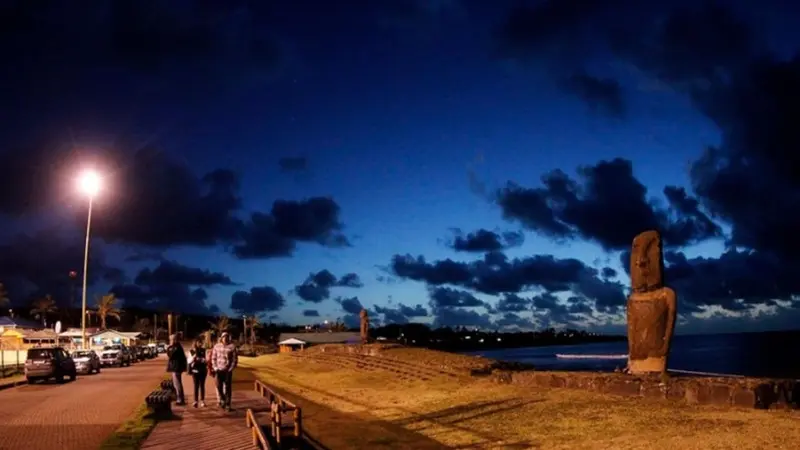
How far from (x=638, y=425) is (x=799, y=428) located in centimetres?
267

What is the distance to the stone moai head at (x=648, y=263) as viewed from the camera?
786 inches

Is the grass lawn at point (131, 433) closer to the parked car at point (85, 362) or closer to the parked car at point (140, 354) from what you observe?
the parked car at point (85, 362)

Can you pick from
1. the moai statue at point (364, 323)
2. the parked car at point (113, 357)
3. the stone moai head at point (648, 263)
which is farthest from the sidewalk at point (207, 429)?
the parked car at point (113, 357)

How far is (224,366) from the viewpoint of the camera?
1823 centimetres

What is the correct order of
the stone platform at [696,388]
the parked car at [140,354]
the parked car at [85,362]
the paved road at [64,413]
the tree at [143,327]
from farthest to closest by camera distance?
the tree at [143,327]
the parked car at [140,354]
the parked car at [85,362]
the stone platform at [696,388]
the paved road at [64,413]

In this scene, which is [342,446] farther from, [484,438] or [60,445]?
[60,445]

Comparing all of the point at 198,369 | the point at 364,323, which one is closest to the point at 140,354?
the point at 364,323

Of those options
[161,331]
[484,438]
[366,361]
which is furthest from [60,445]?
[161,331]

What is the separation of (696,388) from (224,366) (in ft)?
33.5

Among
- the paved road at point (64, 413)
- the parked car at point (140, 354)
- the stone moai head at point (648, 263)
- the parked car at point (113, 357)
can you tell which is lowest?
the parked car at point (140, 354)

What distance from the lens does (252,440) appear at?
42.9 feet

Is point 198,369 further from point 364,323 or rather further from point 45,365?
point 364,323

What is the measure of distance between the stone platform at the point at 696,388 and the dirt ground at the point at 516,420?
383 mm

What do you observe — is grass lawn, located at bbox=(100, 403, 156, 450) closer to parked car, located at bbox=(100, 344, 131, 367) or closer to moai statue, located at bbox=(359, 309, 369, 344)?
moai statue, located at bbox=(359, 309, 369, 344)
